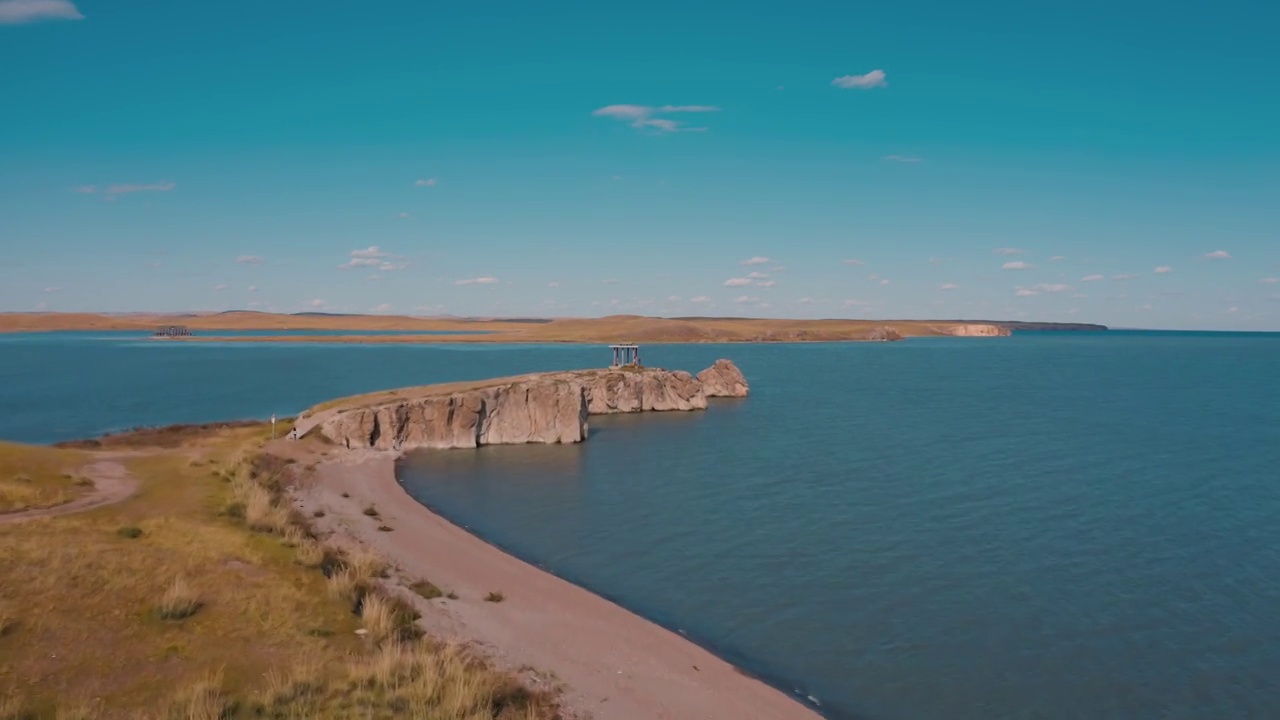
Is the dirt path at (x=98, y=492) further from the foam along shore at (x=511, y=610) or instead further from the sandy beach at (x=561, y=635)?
the sandy beach at (x=561, y=635)

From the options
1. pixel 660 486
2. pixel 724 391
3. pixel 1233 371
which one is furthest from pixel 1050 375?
pixel 660 486

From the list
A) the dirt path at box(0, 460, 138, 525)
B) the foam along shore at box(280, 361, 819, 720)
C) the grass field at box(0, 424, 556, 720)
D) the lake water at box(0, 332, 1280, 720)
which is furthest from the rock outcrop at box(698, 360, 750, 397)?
the grass field at box(0, 424, 556, 720)

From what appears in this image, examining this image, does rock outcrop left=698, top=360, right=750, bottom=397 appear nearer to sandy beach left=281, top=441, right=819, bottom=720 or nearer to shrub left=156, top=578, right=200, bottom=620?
sandy beach left=281, top=441, right=819, bottom=720

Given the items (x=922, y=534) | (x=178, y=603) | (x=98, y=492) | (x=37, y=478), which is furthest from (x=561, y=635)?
(x=37, y=478)

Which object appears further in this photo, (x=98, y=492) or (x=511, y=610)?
(x=98, y=492)

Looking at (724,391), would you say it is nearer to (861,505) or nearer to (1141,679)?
(861,505)

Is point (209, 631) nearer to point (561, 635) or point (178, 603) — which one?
point (178, 603)

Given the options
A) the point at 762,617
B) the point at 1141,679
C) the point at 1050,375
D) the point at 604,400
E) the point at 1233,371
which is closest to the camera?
the point at 1141,679
